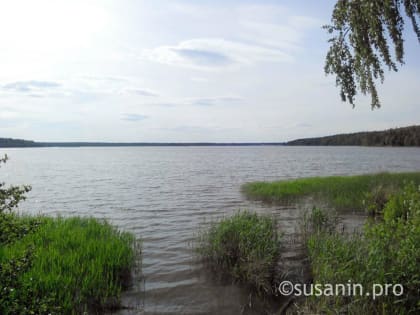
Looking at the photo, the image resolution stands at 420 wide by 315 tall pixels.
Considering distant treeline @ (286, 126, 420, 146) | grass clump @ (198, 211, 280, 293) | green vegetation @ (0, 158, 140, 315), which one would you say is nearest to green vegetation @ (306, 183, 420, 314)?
grass clump @ (198, 211, 280, 293)

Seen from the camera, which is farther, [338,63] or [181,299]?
[338,63]

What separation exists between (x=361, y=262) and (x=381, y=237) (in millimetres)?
549

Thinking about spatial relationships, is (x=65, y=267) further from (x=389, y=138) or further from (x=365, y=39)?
(x=389, y=138)

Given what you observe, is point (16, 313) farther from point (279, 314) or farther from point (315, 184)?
point (315, 184)

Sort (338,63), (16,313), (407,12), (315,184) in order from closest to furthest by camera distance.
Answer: (16,313)
(407,12)
(338,63)
(315,184)

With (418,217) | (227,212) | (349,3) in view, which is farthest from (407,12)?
(227,212)

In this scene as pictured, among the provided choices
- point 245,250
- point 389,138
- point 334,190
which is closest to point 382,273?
point 245,250

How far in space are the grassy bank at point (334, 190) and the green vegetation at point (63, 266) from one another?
1137 cm

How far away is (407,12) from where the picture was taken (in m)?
8.87

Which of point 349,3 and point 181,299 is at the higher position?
point 349,3

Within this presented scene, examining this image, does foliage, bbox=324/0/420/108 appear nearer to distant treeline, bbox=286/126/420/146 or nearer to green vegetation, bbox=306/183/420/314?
green vegetation, bbox=306/183/420/314

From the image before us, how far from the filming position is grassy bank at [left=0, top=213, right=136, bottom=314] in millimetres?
3849

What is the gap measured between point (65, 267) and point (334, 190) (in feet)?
52.2

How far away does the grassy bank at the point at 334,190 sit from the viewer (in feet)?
52.1
